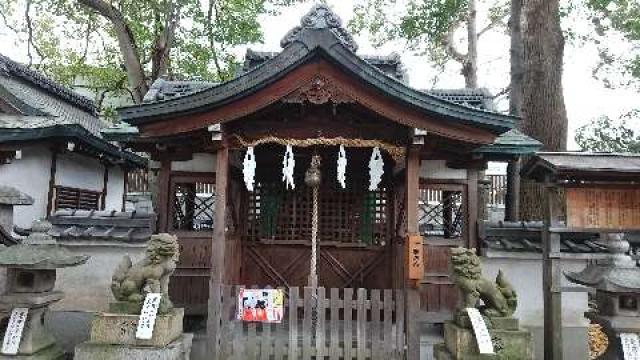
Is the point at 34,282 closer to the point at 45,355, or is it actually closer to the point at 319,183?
the point at 45,355

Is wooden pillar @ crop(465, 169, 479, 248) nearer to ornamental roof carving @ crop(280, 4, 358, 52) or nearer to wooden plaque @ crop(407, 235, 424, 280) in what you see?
wooden plaque @ crop(407, 235, 424, 280)

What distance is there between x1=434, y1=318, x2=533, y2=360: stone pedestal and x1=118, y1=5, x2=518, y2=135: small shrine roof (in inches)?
116

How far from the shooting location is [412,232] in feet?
23.8

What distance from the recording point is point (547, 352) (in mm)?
7348

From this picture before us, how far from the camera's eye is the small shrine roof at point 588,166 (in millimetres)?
6941

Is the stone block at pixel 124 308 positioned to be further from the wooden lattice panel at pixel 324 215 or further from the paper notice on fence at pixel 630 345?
the paper notice on fence at pixel 630 345

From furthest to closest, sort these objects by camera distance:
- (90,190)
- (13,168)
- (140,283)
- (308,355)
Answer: (90,190), (13,168), (308,355), (140,283)

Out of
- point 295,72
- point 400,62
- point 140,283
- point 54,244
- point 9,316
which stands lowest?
point 9,316

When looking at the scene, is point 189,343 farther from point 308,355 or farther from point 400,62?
point 400,62

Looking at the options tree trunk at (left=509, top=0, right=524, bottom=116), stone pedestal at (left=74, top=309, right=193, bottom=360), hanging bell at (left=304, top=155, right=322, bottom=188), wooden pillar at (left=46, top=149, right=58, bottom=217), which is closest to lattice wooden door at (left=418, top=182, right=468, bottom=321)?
hanging bell at (left=304, top=155, right=322, bottom=188)

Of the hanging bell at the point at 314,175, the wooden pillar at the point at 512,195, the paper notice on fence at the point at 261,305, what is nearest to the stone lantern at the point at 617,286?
the hanging bell at the point at 314,175

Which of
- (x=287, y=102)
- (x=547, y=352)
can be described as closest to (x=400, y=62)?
(x=287, y=102)

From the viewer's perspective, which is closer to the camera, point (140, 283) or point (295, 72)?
point (140, 283)

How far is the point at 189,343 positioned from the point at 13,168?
7082 millimetres
